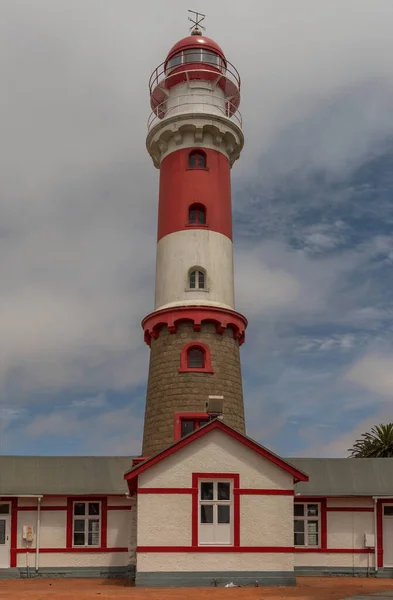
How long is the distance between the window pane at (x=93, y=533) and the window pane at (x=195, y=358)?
6456mm

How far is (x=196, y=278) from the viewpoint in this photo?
3152 centimetres

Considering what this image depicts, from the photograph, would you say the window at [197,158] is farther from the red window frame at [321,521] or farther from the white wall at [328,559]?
the white wall at [328,559]

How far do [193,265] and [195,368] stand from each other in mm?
3873

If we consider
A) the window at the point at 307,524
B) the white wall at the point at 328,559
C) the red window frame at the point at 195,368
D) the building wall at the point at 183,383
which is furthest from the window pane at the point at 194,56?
the white wall at the point at 328,559

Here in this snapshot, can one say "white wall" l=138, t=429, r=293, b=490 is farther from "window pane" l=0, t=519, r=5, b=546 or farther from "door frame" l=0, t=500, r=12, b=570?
"window pane" l=0, t=519, r=5, b=546

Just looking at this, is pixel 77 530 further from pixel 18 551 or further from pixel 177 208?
pixel 177 208

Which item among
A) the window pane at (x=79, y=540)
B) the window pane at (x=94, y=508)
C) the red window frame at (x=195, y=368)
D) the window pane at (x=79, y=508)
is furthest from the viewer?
the red window frame at (x=195, y=368)

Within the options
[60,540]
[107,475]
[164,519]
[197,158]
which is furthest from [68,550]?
[197,158]

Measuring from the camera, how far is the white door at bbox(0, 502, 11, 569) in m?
29.0

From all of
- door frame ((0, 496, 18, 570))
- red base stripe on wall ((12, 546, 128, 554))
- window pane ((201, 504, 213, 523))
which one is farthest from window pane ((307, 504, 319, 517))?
door frame ((0, 496, 18, 570))

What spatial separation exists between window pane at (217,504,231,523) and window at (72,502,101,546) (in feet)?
22.6

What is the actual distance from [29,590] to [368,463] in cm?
1340

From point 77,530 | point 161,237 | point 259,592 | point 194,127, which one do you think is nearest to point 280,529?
point 259,592

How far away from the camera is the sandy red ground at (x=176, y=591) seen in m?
20.8
